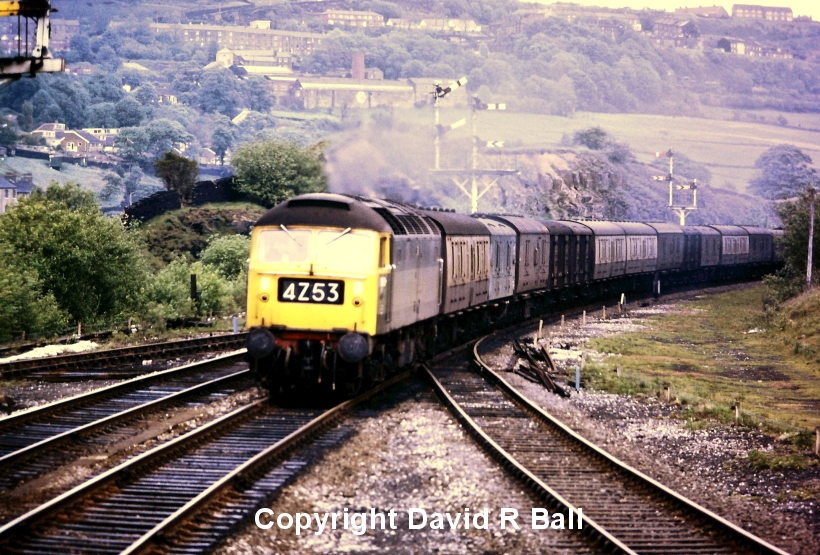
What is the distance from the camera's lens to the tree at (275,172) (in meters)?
76.0

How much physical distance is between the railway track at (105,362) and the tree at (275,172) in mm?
46929

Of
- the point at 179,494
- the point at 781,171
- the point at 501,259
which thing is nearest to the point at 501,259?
the point at 501,259

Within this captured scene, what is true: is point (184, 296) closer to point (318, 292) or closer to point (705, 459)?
point (318, 292)

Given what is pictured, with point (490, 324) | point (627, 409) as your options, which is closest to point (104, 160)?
point (490, 324)

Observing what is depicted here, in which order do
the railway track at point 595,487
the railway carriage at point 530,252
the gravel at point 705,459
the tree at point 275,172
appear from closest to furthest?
the railway track at point 595,487 < the gravel at point 705,459 < the railway carriage at point 530,252 < the tree at point 275,172

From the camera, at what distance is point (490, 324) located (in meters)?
32.8

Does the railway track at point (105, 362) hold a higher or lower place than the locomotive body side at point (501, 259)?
lower

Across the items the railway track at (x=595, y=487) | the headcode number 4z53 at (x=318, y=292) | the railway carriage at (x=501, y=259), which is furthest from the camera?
the railway carriage at (x=501, y=259)

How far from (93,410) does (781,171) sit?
185 metres

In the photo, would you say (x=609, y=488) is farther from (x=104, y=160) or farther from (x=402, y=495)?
(x=104, y=160)

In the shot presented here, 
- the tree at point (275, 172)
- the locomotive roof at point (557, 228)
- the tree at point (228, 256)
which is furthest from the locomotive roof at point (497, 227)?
the tree at point (275, 172)

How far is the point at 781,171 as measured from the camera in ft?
617

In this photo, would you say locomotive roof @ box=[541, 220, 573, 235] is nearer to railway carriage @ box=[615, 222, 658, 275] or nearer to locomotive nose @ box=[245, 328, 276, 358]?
railway carriage @ box=[615, 222, 658, 275]

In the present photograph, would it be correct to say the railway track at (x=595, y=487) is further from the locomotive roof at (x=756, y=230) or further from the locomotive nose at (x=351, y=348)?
the locomotive roof at (x=756, y=230)
